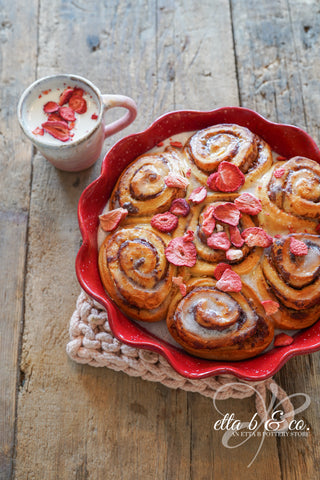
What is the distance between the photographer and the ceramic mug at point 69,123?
1994 millimetres

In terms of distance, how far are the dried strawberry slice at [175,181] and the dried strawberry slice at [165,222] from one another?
126 millimetres

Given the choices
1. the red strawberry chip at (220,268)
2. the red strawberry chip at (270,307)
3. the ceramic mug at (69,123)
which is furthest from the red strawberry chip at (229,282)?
the ceramic mug at (69,123)

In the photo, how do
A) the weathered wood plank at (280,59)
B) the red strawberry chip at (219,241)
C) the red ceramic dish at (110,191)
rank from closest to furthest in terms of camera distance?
1. the red ceramic dish at (110,191)
2. the red strawberry chip at (219,241)
3. the weathered wood plank at (280,59)

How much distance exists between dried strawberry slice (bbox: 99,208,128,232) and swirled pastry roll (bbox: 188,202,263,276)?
33cm

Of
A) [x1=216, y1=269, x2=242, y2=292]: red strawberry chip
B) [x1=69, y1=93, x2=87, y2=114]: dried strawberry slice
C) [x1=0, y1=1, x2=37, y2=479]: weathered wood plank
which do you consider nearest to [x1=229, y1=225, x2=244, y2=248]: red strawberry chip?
[x1=216, y1=269, x2=242, y2=292]: red strawberry chip

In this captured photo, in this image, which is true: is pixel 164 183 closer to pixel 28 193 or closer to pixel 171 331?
pixel 171 331

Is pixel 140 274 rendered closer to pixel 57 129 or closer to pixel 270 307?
pixel 270 307

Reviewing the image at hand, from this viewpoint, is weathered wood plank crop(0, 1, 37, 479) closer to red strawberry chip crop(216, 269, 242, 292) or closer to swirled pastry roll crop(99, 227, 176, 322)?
swirled pastry roll crop(99, 227, 176, 322)

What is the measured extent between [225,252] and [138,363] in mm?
621

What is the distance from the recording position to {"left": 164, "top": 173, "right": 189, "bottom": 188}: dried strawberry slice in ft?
6.20

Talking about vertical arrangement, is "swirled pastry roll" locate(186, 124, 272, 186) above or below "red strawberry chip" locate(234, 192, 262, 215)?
above

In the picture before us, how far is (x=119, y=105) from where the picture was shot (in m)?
2.08

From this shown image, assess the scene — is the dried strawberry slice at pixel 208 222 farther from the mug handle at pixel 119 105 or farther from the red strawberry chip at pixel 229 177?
the mug handle at pixel 119 105

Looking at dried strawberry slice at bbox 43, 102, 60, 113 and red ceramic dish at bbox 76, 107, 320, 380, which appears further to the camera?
dried strawberry slice at bbox 43, 102, 60, 113
